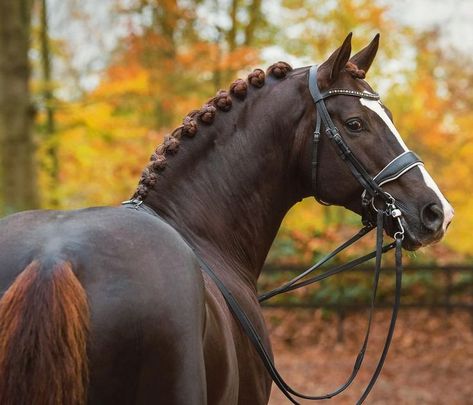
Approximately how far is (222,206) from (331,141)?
60 cm

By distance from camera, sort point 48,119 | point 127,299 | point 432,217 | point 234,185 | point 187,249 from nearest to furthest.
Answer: point 127,299, point 187,249, point 432,217, point 234,185, point 48,119

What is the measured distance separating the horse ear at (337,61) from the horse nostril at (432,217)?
2.52 ft

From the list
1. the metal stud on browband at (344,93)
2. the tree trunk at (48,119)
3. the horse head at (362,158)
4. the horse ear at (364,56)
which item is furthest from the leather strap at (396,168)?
the tree trunk at (48,119)

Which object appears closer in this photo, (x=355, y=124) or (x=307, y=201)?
(x=355, y=124)

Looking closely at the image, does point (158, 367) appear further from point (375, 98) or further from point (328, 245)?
point (328, 245)

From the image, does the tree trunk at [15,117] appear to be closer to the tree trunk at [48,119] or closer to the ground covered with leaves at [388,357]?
the tree trunk at [48,119]

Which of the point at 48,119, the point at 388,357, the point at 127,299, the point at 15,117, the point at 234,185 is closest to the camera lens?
the point at 127,299

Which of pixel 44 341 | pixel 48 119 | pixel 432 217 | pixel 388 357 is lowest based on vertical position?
pixel 388 357

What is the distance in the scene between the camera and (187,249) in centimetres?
242

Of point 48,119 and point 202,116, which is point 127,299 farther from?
point 48,119

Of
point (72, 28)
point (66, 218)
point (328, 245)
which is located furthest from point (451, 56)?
point (66, 218)

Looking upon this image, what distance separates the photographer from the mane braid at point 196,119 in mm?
3143

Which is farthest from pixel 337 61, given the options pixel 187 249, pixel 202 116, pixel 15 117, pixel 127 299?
pixel 15 117

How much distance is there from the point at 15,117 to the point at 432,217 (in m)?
9.16
